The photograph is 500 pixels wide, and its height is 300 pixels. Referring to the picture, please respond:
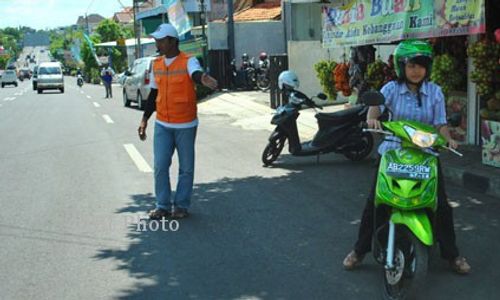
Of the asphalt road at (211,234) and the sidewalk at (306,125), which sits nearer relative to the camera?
the asphalt road at (211,234)

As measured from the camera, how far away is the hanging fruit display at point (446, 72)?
8.74m

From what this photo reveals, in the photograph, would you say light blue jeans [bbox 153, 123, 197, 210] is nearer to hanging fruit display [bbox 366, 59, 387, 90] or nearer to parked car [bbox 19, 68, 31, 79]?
hanging fruit display [bbox 366, 59, 387, 90]

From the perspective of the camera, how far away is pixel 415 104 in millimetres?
4395

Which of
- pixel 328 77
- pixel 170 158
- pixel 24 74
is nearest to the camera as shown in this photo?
pixel 170 158

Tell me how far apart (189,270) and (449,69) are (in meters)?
5.44

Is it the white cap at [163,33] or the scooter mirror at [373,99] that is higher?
the white cap at [163,33]

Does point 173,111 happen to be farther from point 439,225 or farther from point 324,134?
point 324,134

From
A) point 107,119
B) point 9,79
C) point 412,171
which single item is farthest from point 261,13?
point 9,79

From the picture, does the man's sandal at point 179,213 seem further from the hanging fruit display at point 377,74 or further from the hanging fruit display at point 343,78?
the hanging fruit display at point 343,78

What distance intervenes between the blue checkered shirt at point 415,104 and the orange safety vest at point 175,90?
2290 millimetres

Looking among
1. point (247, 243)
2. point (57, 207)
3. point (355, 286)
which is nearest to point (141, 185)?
point (57, 207)

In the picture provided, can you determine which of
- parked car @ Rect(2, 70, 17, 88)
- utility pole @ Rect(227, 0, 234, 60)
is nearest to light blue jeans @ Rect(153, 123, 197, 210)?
utility pole @ Rect(227, 0, 234, 60)

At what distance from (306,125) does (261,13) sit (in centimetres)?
1550

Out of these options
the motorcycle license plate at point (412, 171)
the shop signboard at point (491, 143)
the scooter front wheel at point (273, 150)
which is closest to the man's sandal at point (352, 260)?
the motorcycle license plate at point (412, 171)
